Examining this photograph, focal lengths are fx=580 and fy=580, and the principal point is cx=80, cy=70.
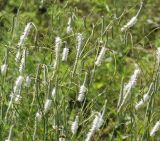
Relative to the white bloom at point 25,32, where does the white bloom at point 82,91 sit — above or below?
below

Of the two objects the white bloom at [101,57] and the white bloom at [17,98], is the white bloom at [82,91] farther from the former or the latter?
the white bloom at [17,98]

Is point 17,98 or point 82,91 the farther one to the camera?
point 17,98

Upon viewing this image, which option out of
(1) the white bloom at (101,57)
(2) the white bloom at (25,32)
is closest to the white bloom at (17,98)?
(2) the white bloom at (25,32)

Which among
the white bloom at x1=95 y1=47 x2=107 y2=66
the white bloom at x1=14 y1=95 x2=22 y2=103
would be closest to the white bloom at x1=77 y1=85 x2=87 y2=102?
the white bloom at x1=95 y1=47 x2=107 y2=66

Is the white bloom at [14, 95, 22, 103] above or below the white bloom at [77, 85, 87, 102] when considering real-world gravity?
→ below

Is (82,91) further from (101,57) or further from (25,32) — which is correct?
(25,32)

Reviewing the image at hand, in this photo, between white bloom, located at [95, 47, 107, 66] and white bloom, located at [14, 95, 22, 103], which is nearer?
white bloom, located at [95, 47, 107, 66]

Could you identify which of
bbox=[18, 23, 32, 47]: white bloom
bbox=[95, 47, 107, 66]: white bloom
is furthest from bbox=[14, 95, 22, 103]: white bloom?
bbox=[95, 47, 107, 66]: white bloom

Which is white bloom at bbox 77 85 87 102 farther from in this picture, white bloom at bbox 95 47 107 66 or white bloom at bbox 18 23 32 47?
white bloom at bbox 18 23 32 47

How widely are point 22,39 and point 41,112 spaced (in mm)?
245

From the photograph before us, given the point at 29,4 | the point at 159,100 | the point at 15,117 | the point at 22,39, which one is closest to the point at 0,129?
the point at 15,117

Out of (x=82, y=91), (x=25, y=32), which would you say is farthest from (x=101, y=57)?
(x=25, y=32)

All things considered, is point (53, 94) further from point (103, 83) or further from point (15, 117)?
point (103, 83)

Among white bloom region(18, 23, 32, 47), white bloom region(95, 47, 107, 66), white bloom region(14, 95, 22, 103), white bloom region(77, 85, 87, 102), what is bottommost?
white bloom region(14, 95, 22, 103)
